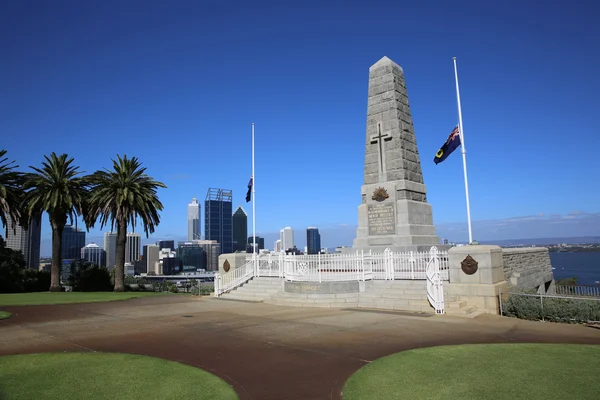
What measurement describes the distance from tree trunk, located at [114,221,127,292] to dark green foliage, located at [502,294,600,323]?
24.1 meters

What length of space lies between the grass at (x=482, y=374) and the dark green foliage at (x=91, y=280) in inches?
1206

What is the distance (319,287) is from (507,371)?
10.9 metres

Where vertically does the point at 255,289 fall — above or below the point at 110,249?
below

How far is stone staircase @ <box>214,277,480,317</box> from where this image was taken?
14781 millimetres

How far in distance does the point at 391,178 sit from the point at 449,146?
13.6 feet

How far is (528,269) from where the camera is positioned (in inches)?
798

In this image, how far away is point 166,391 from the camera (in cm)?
607

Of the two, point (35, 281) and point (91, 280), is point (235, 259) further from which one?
point (35, 281)

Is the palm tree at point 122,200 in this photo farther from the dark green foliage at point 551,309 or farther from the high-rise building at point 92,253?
the high-rise building at point 92,253

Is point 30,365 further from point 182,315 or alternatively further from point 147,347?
point 182,315

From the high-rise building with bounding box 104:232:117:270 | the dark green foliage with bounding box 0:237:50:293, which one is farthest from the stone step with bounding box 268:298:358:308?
the high-rise building with bounding box 104:232:117:270

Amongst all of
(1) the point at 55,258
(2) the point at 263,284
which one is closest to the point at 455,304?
(2) the point at 263,284

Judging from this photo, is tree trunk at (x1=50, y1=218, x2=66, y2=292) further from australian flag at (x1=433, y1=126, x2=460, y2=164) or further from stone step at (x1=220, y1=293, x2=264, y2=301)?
australian flag at (x1=433, y1=126, x2=460, y2=164)

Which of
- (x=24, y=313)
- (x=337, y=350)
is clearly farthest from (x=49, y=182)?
(x=337, y=350)
